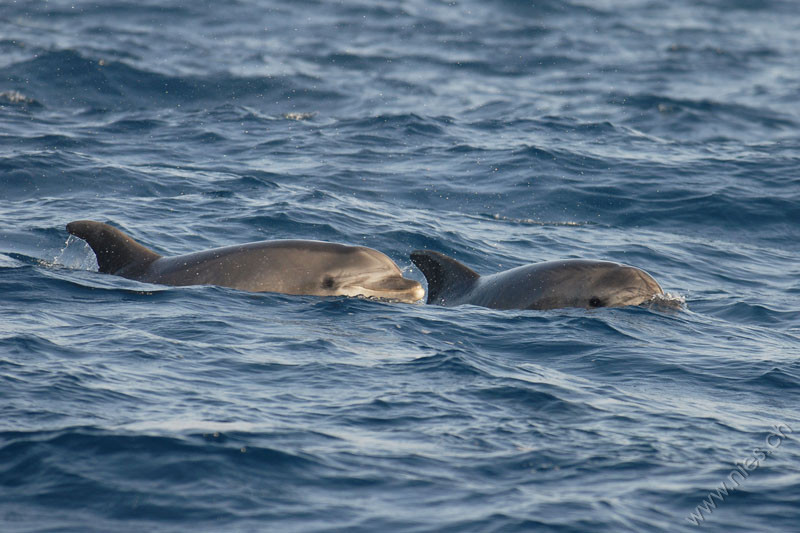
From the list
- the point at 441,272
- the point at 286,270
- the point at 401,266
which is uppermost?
the point at 286,270

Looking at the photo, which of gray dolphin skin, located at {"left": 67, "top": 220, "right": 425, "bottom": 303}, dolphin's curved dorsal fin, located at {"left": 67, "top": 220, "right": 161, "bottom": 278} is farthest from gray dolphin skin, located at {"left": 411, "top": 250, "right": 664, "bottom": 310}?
dolphin's curved dorsal fin, located at {"left": 67, "top": 220, "right": 161, "bottom": 278}

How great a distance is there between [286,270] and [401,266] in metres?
4.82

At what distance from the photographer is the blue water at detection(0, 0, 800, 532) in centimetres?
824

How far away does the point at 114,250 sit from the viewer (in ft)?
45.7

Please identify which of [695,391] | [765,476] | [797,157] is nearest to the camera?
[765,476]

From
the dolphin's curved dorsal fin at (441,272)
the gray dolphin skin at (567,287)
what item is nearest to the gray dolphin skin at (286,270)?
the dolphin's curved dorsal fin at (441,272)

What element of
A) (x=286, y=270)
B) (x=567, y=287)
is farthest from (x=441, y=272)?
(x=286, y=270)

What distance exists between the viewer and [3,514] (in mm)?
7367

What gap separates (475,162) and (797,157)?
8.32m

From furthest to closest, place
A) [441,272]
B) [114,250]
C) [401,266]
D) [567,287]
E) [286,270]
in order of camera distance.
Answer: [401,266] < [441,272] < [114,250] < [567,287] < [286,270]

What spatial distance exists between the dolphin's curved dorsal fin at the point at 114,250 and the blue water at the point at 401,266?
458mm

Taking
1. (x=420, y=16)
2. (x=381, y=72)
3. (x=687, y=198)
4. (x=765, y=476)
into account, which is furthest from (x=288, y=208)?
(x=420, y=16)

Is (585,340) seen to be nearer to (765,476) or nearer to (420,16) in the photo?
(765,476)

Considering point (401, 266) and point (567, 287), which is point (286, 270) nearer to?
point (567, 287)
